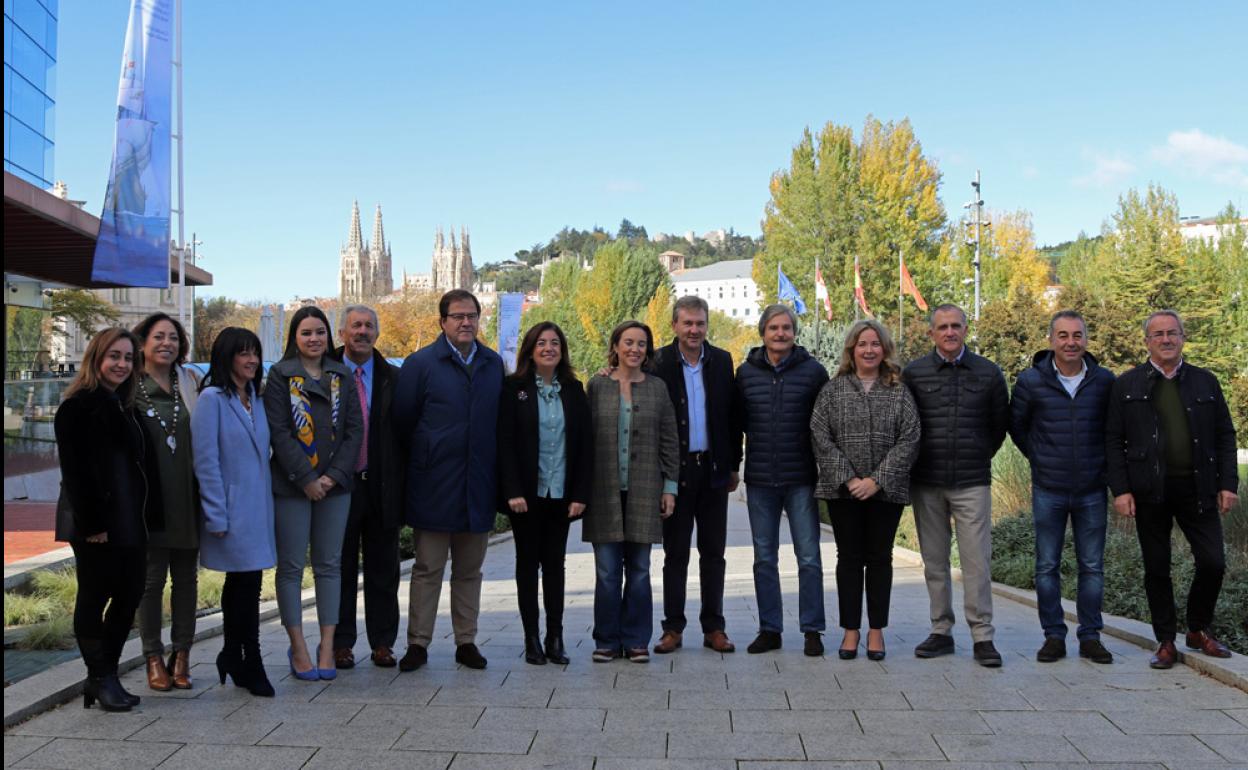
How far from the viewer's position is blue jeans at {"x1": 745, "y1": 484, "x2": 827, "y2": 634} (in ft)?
21.3

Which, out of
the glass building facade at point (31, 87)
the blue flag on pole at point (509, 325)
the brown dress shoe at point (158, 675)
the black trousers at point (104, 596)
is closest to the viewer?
the black trousers at point (104, 596)

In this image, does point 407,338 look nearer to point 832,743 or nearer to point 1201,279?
point 1201,279

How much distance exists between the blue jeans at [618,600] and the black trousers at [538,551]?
0.24 metres

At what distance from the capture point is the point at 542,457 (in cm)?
607

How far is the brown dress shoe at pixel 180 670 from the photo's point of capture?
5559 mm

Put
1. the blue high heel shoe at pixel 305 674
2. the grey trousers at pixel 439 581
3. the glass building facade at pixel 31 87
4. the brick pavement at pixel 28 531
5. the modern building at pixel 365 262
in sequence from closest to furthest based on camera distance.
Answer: the blue high heel shoe at pixel 305 674
the grey trousers at pixel 439 581
the brick pavement at pixel 28 531
the glass building facade at pixel 31 87
the modern building at pixel 365 262

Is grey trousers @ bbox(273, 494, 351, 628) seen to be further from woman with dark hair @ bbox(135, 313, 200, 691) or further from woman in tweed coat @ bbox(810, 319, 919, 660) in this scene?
woman in tweed coat @ bbox(810, 319, 919, 660)

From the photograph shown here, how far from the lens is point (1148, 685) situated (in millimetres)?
5605

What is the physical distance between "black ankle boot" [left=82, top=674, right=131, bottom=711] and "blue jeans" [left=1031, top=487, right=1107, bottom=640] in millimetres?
4838

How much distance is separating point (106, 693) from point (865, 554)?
4069 mm

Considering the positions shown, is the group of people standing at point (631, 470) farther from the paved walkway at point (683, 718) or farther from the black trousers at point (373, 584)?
the paved walkway at point (683, 718)

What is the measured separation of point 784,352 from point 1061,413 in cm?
159

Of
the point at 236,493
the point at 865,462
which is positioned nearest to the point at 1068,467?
the point at 865,462

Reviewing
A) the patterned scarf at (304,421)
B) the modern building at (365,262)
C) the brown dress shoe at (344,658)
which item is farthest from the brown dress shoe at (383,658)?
the modern building at (365,262)
